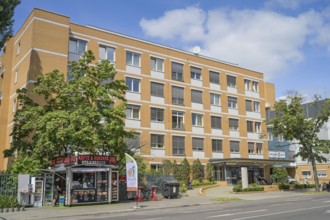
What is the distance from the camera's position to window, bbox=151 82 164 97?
44.4 metres

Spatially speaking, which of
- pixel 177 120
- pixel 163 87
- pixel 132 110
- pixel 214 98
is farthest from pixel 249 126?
pixel 132 110

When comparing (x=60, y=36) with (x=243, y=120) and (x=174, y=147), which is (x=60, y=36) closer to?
(x=174, y=147)

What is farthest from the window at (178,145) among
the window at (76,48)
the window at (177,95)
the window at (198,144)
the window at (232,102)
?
the window at (76,48)

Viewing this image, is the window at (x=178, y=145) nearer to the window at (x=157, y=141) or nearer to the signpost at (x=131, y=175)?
the window at (x=157, y=141)

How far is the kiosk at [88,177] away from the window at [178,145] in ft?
63.3

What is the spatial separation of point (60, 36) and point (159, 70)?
13434 mm

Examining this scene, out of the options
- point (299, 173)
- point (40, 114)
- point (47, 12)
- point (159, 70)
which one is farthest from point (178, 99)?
point (299, 173)

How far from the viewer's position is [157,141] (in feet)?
Answer: 142

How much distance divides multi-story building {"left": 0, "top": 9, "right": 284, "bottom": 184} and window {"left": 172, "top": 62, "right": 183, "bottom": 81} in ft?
0.42

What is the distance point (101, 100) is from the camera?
26766 millimetres

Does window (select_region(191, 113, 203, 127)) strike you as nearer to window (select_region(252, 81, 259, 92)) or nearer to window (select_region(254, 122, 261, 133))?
window (select_region(254, 122, 261, 133))

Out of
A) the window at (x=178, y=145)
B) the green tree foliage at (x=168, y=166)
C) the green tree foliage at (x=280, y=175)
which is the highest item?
the window at (x=178, y=145)

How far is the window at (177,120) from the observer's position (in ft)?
150

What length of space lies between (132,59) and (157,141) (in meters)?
10.1
